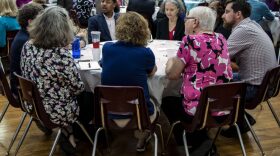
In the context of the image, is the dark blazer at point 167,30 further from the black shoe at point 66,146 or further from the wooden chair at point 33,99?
the wooden chair at point 33,99

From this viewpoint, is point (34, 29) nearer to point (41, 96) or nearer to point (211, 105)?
point (41, 96)

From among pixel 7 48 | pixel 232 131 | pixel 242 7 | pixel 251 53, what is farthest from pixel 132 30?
pixel 7 48

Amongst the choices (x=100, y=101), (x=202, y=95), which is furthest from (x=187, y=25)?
(x=100, y=101)

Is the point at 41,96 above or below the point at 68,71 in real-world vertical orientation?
below

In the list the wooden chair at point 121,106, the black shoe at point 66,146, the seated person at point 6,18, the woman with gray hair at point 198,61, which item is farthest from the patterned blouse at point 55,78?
the seated person at point 6,18

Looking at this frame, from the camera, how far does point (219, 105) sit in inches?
92.7

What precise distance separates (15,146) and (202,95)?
1804 mm

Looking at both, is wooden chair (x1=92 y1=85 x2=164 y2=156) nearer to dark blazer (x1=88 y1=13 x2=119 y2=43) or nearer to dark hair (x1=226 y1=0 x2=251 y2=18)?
dark hair (x1=226 y1=0 x2=251 y2=18)

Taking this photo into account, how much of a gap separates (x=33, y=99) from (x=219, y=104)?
49.3 inches

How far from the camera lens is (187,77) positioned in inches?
99.3

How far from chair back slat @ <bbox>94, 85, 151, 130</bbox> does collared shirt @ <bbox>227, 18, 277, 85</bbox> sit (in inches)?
44.0

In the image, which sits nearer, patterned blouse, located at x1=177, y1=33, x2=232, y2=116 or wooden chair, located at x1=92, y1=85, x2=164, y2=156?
wooden chair, located at x1=92, y1=85, x2=164, y2=156

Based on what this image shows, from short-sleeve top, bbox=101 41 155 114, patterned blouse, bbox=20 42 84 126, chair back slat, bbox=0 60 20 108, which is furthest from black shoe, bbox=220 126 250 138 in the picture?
chair back slat, bbox=0 60 20 108

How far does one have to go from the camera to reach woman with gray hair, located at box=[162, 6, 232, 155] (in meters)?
2.41
